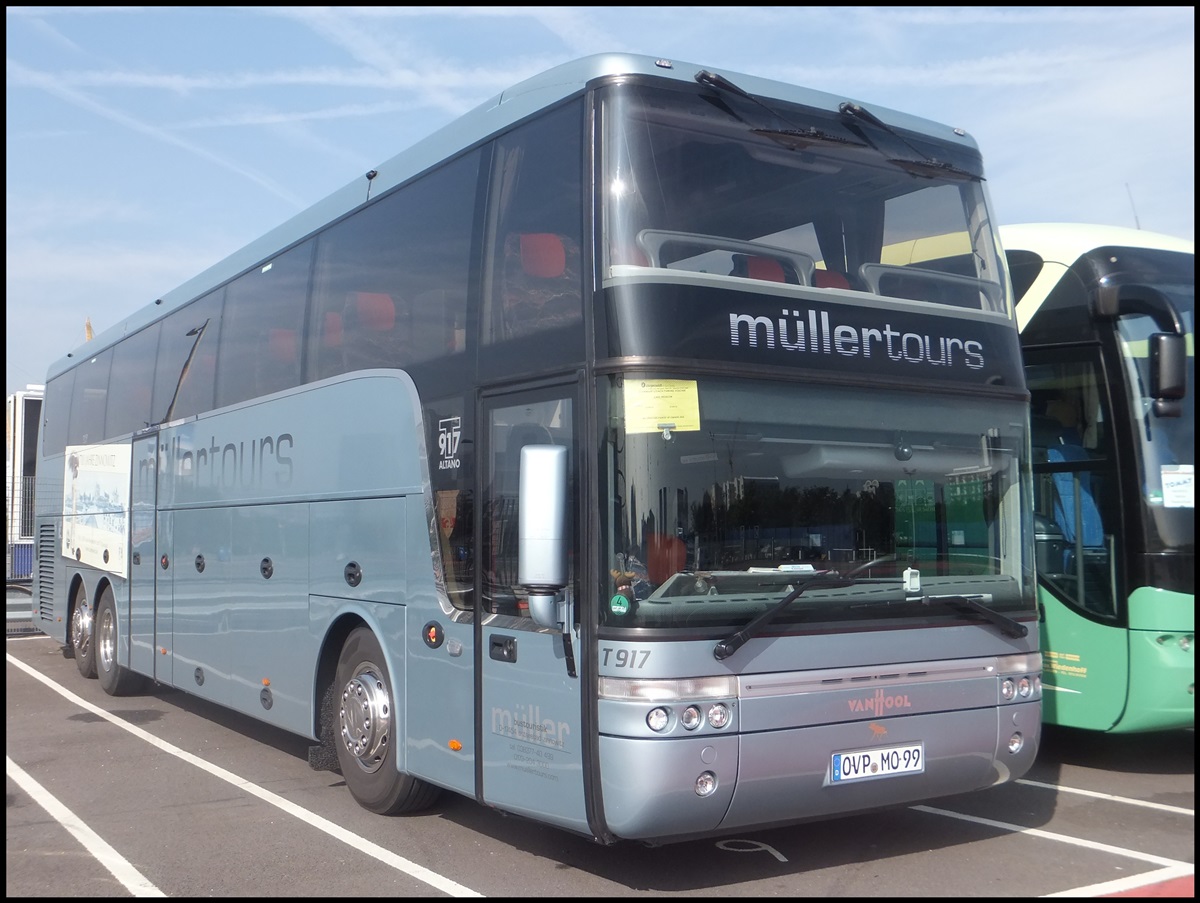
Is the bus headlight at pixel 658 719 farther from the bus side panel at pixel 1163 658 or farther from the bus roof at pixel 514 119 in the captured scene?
the bus side panel at pixel 1163 658

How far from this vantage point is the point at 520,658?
19.5ft

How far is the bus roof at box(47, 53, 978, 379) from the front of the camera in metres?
5.94

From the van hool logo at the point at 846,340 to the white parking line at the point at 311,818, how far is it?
9.53 feet

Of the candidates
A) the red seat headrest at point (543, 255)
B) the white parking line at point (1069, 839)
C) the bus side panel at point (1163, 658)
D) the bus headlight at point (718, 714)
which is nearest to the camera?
the bus headlight at point (718, 714)

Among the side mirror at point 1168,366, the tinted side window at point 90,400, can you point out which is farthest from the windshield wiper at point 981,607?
the tinted side window at point 90,400

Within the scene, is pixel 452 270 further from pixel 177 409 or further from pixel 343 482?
pixel 177 409

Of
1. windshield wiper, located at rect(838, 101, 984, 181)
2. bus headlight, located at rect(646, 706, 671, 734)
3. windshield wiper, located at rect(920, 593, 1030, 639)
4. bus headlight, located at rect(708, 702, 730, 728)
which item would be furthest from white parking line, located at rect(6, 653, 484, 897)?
windshield wiper, located at rect(838, 101, 984, 181)

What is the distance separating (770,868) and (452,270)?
356 centimetres

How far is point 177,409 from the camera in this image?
1120cm

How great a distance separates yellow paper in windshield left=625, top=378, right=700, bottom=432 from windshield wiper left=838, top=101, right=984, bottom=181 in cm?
199

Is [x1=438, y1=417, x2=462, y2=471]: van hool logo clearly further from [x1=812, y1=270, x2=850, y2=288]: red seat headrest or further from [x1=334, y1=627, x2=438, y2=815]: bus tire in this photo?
[x1=812, y1=270, x2=850, y2=288]: red seat headrest

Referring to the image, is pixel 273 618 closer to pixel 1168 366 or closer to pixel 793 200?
pixel 793 200

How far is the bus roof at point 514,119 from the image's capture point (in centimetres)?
594

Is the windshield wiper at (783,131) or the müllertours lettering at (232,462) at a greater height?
the windshield wiper at (783,131)
